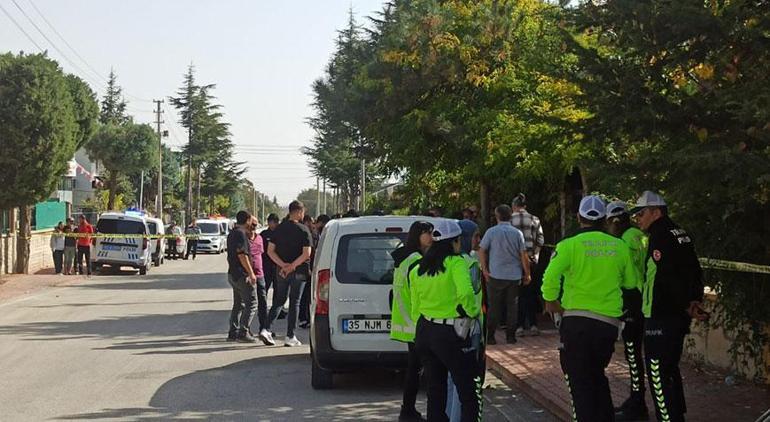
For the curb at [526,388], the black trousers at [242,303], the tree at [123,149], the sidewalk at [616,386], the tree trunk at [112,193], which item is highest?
the tree at [123,149]

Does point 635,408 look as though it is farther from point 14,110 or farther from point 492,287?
point 14,110

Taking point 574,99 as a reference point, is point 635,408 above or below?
below

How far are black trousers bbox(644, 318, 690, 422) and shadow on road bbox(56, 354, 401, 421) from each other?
105 inches

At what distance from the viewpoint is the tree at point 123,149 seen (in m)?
70.0

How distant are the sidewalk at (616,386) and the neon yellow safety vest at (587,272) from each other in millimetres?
2103

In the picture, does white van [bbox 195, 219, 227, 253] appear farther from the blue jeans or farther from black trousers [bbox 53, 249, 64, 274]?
the blue jeans

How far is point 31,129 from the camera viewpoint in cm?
3062

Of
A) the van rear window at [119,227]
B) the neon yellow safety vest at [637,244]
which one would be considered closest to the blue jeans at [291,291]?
the neon yellow safety vest at [637,244]

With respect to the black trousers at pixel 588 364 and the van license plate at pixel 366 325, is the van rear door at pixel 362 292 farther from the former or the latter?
the black trousers at pixel 588 364

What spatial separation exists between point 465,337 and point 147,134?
7026 centimetres

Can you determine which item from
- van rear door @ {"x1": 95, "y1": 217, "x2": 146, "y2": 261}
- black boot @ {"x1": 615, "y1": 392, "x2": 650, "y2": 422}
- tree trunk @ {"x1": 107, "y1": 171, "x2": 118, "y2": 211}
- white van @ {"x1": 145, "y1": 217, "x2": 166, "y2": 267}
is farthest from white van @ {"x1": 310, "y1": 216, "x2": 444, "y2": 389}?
tree trunk @ {"x1": 107, "y1": 171, "x2": 118, "y2": 211}

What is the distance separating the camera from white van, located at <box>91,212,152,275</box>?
33.4 meters

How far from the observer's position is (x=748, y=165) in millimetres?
6566

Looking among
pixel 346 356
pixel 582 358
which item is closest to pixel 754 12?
pixel 582 358
